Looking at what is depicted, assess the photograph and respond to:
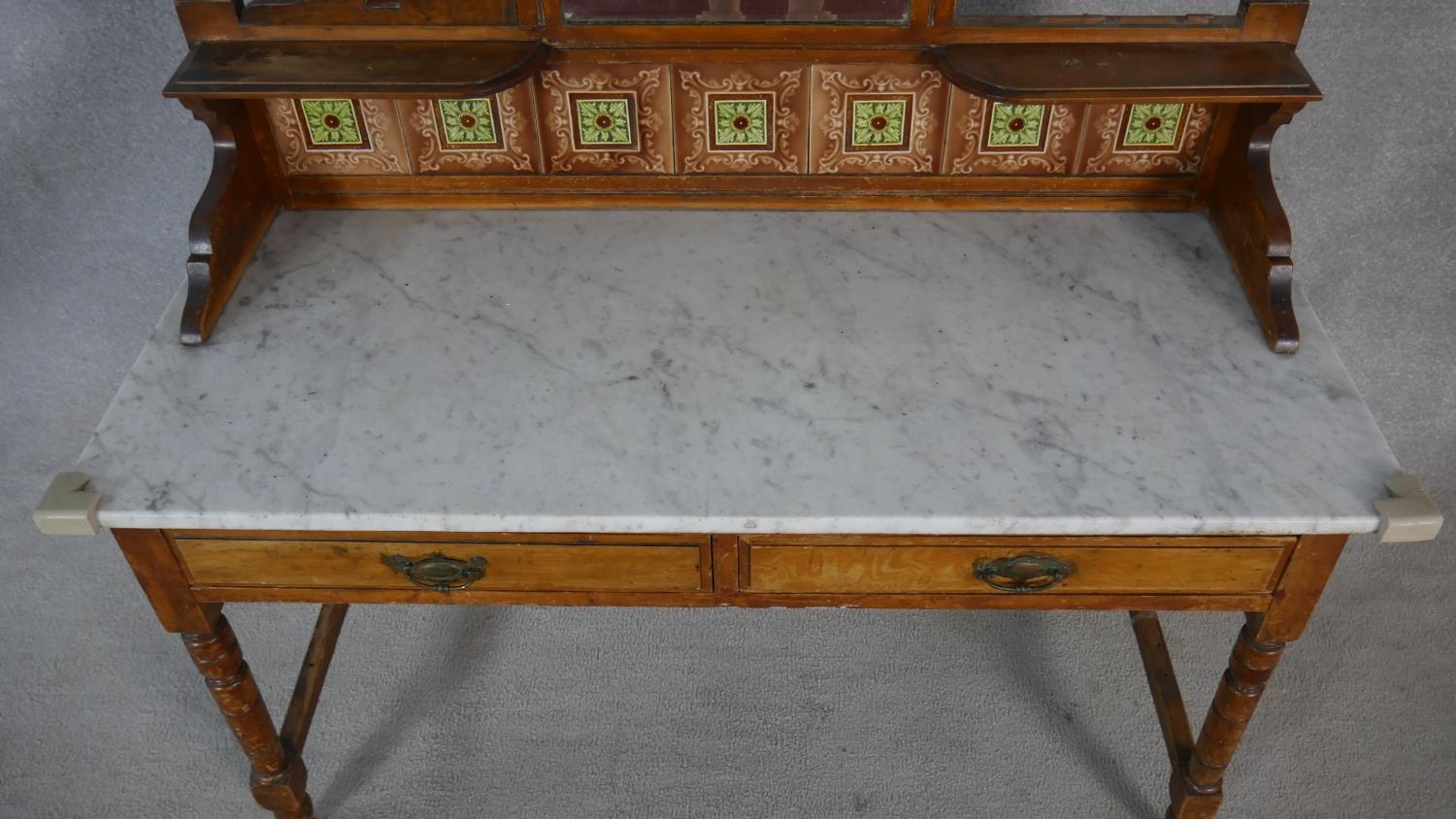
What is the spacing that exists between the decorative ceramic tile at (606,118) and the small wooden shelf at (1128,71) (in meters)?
0.41

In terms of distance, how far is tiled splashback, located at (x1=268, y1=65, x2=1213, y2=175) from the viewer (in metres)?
1.73

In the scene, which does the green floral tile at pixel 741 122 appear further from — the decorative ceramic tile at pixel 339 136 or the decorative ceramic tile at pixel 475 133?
the decorative ceramic tile at pixel 339 136

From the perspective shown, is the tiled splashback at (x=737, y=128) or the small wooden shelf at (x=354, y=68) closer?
the small wooden shelf at (x=354, y=68)

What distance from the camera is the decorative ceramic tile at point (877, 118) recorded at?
1.71 m

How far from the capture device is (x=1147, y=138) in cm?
177

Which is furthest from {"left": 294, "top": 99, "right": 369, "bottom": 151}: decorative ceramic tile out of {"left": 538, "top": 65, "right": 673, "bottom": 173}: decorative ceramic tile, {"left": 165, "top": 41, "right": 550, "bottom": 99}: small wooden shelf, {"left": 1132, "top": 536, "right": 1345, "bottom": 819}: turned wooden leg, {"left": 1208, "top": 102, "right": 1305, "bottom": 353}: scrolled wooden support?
{"left": 1132, "top": 536, "right": 1345, "bottom": 819}: turned wooden leg

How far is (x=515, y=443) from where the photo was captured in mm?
1499

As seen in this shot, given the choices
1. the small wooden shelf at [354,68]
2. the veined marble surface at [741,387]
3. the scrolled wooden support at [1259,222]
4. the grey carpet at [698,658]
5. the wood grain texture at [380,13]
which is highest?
the wood grain texture at [380,13]

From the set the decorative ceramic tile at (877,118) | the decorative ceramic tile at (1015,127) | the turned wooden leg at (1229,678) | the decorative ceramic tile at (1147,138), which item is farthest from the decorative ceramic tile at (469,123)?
the turned wooden leg at (1229,678)

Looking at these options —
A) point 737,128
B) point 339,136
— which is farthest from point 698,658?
point 339,136

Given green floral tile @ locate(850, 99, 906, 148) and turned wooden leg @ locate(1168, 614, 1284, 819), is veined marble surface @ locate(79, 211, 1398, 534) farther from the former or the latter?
turned wooden leg @ locate(1168, 614, 1284, 819)

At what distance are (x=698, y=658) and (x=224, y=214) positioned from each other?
118 centimetres

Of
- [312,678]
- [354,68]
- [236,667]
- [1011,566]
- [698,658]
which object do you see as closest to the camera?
[1011,566]

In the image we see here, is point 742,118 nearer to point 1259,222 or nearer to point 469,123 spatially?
point 469,123
